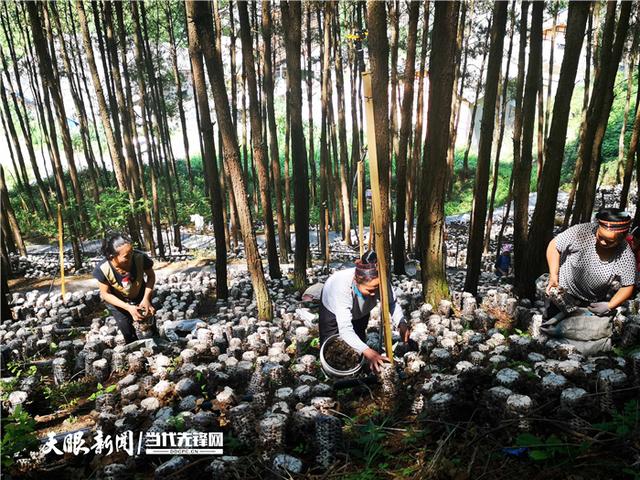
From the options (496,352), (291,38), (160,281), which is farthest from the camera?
(160,281)

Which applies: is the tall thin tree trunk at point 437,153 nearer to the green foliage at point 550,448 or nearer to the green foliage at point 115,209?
the green foliage at point 550,448

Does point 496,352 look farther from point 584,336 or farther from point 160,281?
point 160,281

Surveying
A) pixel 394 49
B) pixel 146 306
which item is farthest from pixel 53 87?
pixel 394 49

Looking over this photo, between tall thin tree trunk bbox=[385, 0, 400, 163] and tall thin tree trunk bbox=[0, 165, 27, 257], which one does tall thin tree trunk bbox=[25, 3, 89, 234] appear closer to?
tall thin tree trunk bbox=[0, 165, 27, 257]

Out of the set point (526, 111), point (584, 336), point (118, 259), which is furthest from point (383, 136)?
point (118, 259)

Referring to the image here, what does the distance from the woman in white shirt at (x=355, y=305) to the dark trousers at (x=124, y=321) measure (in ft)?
6.19

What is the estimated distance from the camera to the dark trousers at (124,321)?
3674 mm

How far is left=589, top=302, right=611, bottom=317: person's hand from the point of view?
8.84ft

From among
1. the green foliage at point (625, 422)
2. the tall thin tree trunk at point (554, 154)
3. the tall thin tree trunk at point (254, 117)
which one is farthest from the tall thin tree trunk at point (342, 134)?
the green foliage at point (625, 422)

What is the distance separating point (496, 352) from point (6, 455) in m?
3.09

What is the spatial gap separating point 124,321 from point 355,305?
221 cm

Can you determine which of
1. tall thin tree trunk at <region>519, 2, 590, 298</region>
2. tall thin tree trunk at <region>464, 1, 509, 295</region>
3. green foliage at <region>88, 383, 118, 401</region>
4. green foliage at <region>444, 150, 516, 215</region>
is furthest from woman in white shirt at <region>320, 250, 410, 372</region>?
green foliage at <region>444, 150, 516, 215</region>

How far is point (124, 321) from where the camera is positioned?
3742 mm

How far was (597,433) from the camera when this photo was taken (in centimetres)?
188
